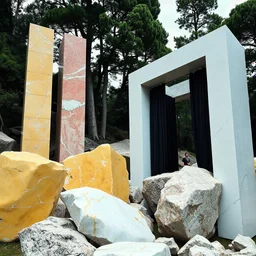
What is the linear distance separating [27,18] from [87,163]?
11.8m

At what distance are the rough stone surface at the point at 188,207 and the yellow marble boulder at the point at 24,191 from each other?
139 cm

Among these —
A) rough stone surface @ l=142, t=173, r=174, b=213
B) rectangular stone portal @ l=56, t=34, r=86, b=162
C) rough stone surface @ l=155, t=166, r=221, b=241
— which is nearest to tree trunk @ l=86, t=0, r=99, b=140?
rectangular stone portal @ l=56, t=34, r=86, b=162

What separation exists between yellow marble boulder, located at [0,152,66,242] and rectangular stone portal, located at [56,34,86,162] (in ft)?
15.5

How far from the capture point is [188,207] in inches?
110

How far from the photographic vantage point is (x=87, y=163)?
13.2ft

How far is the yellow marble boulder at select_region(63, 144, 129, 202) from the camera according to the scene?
379cm

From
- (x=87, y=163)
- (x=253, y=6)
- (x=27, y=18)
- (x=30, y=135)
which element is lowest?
(x=87, y=163)

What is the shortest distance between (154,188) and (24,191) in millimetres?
1970

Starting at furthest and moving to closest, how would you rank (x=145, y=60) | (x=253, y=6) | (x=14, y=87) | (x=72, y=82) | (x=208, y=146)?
(x=145, y=60) → (x=14, y=87) → (x=253, y=6) → (x=72, y=82) → (x=208, y=146)

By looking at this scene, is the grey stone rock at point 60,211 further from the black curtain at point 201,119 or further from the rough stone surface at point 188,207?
the black curtain at point 201,119

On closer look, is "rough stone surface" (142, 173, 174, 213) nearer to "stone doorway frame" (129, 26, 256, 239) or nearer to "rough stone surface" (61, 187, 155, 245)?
"stone doorway frame" (129, 26, 256, 239)

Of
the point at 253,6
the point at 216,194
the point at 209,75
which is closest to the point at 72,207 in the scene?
the point at 216,194

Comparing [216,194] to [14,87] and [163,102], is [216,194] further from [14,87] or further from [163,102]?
[14,87]

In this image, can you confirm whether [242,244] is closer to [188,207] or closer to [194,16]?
[188,207]
